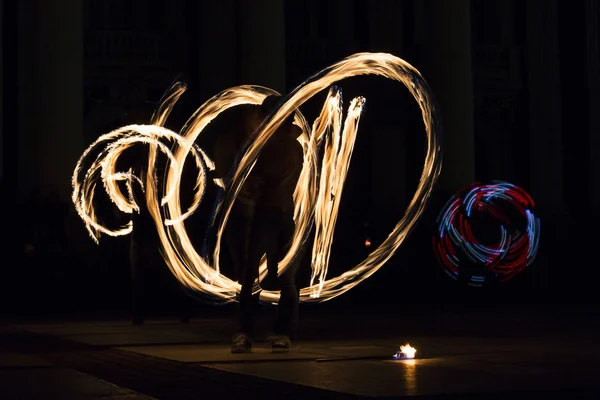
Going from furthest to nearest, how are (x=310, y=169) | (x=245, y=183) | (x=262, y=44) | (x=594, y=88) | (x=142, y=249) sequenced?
(x=594, y=88)
(x=262, y=44)
(x=142, y=249)
(x=310, y=169)
(x=245, y=183)

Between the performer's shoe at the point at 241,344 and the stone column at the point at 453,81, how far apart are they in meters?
16.6

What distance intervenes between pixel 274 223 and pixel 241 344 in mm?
1233

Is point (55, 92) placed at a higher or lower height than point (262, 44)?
lower

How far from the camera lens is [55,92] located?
28.3m

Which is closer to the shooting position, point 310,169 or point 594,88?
point 310,169

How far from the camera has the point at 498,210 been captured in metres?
27.1

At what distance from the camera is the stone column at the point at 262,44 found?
101 ft

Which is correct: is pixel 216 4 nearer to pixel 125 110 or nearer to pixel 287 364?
pixel 125 110

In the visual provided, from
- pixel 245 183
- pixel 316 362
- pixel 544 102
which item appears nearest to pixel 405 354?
pixel 316 362

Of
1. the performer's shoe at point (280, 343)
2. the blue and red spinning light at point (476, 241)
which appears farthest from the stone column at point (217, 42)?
the performer's shoe at point (280, 343)

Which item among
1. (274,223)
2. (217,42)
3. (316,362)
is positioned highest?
(217,42)

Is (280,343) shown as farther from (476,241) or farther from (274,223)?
(476,241)

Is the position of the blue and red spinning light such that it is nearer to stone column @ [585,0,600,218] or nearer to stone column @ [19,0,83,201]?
stone column @ [19,0,83,201]

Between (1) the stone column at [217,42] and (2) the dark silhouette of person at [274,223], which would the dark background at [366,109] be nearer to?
(1) the stone column at [217,42]
